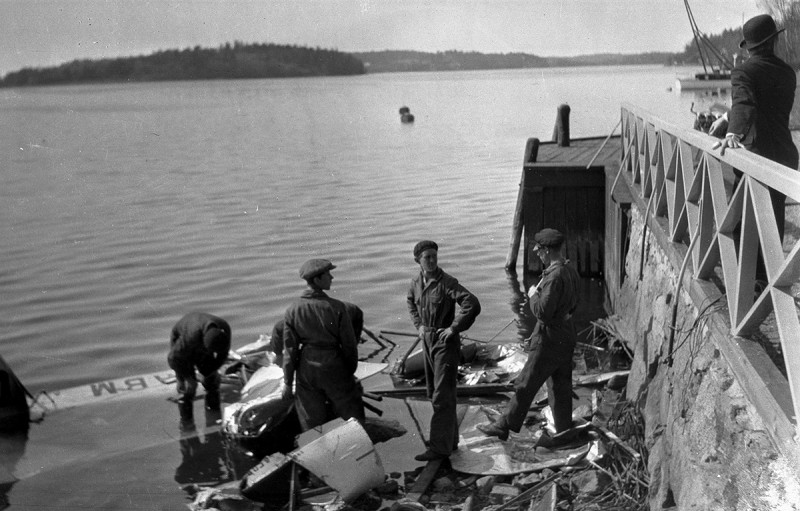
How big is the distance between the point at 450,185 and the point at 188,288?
13.8 m

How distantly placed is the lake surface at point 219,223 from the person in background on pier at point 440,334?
2.86m

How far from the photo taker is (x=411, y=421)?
9.35m

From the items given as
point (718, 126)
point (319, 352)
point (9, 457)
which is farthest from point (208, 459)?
point (718, 126)

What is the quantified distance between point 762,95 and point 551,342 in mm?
2756

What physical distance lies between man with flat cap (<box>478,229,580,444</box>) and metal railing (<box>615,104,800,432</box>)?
1085 millimetres

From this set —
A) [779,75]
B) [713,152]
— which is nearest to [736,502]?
[713,152]

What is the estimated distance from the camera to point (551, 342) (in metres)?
7.71

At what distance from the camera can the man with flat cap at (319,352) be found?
25.9ft

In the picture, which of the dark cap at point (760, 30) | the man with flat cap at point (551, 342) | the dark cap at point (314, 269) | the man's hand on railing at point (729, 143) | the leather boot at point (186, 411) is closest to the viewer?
the man's hand on railing at point (729, 143)

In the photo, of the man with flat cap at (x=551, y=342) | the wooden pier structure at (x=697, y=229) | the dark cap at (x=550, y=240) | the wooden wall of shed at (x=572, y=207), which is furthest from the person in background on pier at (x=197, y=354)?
the wooden wall of shed at (x=572, y=207)

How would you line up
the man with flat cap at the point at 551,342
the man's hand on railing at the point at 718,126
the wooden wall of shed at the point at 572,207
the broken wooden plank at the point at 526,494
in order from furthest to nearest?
the wooden wall of shed at the point at 572,207, the man with flat cap at the point at 551,342, the man's hand on railing at the point at 718,126, the broken wooden plank at the point at 526,494

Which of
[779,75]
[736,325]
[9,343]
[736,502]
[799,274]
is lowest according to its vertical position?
[9,343]

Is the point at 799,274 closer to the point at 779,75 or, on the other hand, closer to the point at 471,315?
the point at 779,75

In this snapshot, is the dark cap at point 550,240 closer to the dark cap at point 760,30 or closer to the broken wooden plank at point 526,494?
the broken wooden plank at point 526,494
